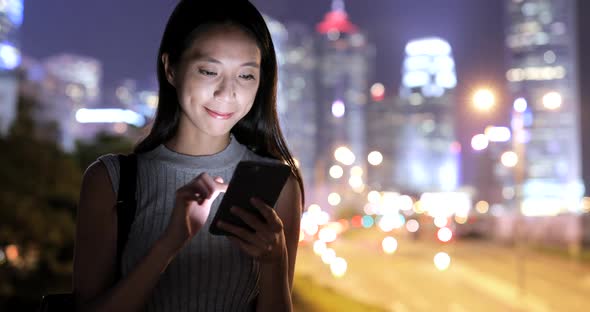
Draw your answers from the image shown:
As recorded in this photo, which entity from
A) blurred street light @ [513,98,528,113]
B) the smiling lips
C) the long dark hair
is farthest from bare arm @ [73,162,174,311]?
blurred street light @ [513,98,528,113]

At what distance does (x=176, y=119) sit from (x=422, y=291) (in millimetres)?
15847

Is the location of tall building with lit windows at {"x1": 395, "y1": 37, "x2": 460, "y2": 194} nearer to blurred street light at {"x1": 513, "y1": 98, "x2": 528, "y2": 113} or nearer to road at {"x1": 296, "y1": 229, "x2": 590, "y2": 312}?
road at {"x1": 296, "y1": 229, "x2": 590, "y2": 312}

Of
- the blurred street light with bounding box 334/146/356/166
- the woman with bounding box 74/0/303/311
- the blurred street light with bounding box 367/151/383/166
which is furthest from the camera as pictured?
the blurred street light with bounding box 334/146/356/166

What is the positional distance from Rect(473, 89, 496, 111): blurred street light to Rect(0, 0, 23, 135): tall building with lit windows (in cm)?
828

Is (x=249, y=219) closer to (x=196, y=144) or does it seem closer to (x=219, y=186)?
(x=219, y=186)

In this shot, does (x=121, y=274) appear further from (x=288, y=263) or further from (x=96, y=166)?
(x=288, y=263)

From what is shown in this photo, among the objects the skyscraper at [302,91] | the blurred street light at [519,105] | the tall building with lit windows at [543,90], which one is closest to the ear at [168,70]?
the blurred street light at [519,105]

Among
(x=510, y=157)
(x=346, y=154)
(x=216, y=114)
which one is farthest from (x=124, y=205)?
(x=510, y=157)

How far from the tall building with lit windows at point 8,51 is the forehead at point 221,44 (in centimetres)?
1124

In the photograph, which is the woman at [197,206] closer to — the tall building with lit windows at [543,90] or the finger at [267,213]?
the finger at [267,213]

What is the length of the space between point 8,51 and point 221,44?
1548cm

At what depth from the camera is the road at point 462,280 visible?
1485cm

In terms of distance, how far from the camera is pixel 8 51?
15516mm

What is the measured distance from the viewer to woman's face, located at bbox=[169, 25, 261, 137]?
5.85ft
